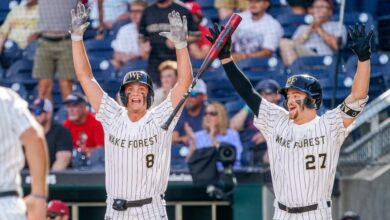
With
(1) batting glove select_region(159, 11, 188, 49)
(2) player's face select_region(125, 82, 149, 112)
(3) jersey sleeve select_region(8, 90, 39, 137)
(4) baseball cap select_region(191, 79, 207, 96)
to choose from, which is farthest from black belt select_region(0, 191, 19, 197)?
(4) baseball cap select_region(191, 79, 207, 96)

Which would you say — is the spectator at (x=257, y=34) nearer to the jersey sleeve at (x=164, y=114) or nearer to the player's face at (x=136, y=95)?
the jersey sleeve at (x=164, y=114)

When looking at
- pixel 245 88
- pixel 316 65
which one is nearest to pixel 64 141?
pixel 316 65

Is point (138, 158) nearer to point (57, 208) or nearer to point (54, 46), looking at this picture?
point (57, 208)

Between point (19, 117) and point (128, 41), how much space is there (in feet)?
18.4

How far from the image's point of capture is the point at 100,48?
1104 cm

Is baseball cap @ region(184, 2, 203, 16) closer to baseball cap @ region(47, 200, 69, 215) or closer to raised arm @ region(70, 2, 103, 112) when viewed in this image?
baseball cap @ region(47, 200, 69, 215)

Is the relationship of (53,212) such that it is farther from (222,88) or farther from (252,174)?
(222,88)

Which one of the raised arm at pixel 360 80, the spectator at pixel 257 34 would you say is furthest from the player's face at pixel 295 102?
the spectator at pixel 257 34

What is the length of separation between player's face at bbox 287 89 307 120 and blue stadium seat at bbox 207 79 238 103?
3.24 metres

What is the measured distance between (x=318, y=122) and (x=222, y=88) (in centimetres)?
337

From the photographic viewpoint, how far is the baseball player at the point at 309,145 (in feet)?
22.7

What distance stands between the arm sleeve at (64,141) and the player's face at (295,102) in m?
3.02

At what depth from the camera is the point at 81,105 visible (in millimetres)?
10117

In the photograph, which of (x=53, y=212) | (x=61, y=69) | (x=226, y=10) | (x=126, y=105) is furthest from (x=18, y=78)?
(x=126, y=105)
